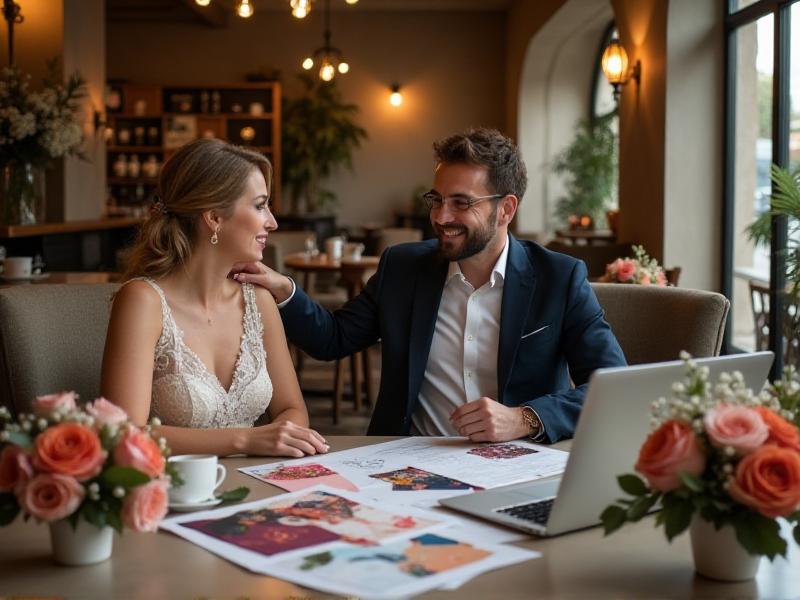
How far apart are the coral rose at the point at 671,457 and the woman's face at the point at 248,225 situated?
1327 mm

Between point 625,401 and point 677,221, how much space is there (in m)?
4.71

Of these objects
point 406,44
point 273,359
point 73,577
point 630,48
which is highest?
point 406,44

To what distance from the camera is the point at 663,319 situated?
260 cm

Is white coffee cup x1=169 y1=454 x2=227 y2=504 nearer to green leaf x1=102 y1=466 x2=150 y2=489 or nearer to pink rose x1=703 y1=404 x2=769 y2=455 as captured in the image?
green leaf x1=102 y1=466 x2=150 y2=489

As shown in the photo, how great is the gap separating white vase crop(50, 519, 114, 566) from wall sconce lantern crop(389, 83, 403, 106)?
35.9 ft

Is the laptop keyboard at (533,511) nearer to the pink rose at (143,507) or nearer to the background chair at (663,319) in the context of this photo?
the pink rose at (143,507)

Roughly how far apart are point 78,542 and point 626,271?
3.17 meters

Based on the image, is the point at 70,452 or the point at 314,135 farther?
the point at 314,135

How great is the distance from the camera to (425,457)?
6.31ft

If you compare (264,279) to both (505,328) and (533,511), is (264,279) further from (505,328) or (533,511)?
(533,511)

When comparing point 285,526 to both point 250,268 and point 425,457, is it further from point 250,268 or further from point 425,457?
point 250,268

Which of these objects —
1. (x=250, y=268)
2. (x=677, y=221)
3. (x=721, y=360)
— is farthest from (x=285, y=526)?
(x=677, y=221)

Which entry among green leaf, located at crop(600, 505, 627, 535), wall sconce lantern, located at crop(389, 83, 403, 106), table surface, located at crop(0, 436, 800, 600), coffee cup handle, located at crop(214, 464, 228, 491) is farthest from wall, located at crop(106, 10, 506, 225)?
green leaf, located at crop(600, 505, 627, 535)

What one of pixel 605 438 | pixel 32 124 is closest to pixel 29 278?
pixel 32 124
